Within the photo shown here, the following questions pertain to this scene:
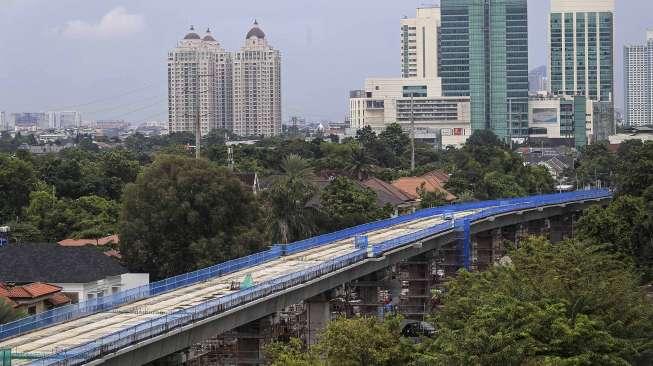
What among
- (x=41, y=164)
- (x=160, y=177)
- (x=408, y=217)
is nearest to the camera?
(x=160, y=177)

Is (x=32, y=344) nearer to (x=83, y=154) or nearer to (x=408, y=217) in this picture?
(x=408, y=217)

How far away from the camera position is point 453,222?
69.4m

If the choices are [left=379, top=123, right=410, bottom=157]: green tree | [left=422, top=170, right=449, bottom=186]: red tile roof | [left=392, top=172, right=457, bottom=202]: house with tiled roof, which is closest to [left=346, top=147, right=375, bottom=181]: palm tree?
[left=392, top=172, right=457, bottom=202]: house with tiled roof

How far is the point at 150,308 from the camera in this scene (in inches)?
1591

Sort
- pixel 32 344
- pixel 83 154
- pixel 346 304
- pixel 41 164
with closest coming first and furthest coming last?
pixel 32 344 → pixel 346 304 → pixel 41 164 → pixel 83 154

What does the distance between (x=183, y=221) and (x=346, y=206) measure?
19.7 meters

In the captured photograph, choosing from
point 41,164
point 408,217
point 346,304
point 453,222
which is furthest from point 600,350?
point 41,164

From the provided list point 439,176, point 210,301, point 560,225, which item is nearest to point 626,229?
point 560,225

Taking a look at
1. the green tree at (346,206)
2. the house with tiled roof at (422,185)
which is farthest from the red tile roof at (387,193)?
the green tree at (346,206)

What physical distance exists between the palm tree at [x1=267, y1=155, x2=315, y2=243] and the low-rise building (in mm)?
13620

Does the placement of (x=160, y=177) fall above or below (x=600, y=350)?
above

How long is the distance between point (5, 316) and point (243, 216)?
70.7 feet

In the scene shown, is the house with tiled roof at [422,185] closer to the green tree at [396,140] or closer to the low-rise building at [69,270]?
the green tree at [396,140]

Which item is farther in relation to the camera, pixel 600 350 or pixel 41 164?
pixel 41 164
